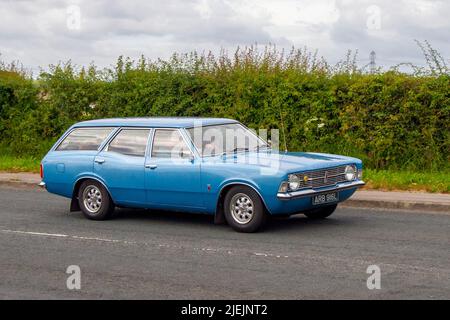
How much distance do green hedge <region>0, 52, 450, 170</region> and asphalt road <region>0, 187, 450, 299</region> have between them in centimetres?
448

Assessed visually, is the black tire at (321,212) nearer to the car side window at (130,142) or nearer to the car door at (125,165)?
the car door at (125,165)

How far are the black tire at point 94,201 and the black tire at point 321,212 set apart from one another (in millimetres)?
3012

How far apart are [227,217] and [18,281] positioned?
3.66m

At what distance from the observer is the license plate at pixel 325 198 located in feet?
39.9

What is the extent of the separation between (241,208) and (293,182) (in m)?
0.84

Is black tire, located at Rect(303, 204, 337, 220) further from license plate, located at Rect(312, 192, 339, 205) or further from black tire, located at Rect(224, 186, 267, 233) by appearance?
black tire, located at Rect(224, 186, 267, 233)

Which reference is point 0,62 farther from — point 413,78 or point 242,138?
point 242,138

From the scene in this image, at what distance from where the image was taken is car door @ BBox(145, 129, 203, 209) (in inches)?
494

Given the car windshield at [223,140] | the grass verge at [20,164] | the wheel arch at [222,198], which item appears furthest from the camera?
the grass verge at [20,164]

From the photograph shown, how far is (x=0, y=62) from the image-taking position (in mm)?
27500

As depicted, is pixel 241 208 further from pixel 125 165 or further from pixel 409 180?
pixel 409 180

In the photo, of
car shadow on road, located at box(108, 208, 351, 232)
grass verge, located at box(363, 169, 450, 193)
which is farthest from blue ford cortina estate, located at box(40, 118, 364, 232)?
grass verge, located at box(363, 169, 450, 193)

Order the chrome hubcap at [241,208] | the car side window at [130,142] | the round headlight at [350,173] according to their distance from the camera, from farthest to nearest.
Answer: the car side window at [130,142] < the round headlight at [350,173] < the chrome hubcap at [241,208]

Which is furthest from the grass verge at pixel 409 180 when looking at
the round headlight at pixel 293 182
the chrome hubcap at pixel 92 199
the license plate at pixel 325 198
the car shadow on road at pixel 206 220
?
the chrome hubcap at pixel 92 199
